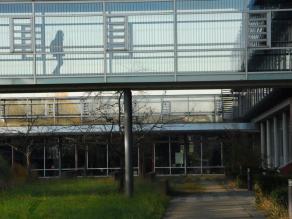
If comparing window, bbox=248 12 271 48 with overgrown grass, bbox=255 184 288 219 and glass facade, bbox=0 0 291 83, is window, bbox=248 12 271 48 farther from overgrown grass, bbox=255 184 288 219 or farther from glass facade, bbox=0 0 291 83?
overgrown grass, bbox=255 184 288 219

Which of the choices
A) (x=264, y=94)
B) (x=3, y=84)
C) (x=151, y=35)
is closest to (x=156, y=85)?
(x=151, y=35)

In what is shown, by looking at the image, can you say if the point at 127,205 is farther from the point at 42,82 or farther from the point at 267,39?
the point at 267,39

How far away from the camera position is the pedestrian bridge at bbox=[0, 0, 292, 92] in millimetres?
21438

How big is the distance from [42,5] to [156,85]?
14.9 ft

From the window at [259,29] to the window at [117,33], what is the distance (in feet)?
13.0

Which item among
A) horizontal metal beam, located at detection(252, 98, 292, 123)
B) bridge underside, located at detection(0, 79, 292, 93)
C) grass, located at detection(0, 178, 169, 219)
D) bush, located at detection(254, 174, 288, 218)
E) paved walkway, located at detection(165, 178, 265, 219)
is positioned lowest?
paved walkway, located at detection(165, 178, 265, 219)

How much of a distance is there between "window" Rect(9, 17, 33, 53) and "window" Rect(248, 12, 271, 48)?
23.1 ft

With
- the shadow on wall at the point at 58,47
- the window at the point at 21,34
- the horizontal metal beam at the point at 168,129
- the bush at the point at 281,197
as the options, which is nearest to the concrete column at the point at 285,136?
the horizontal metal beam at the point at 168,129

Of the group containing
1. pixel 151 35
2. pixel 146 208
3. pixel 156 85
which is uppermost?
pixel 151 35

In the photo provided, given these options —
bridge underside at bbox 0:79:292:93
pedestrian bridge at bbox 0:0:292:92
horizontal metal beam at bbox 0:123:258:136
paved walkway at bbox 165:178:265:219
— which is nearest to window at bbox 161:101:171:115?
horizontal metal beam at bbox 0:123:258:136

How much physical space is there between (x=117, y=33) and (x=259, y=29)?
4.61 meters

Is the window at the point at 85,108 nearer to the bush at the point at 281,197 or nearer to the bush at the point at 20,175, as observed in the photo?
the bush at the point at 20,175

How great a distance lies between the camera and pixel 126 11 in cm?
2169

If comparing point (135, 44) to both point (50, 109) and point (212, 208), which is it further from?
point (50, 109)
